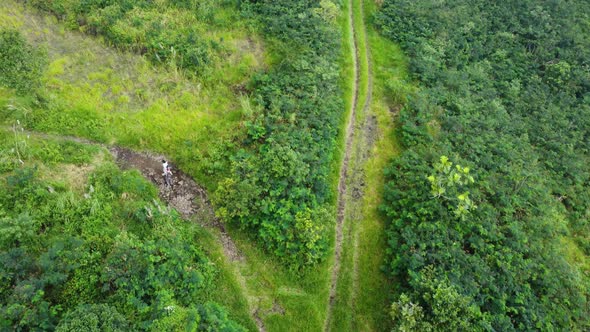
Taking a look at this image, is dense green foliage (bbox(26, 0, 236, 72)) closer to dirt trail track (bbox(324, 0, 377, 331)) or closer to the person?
Result: the person

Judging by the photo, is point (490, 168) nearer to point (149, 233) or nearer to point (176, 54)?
point (149, 233)

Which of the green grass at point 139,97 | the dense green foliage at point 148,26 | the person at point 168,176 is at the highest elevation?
the dense green foliage at point 148,26

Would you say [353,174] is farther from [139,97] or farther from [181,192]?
[139,97]

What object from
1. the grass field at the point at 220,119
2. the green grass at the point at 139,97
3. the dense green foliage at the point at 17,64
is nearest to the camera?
the grass field at the point at 220,119

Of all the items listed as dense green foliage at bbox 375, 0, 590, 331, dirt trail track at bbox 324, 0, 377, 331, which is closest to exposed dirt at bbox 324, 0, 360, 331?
dirt trail track at bbox 324, 0, 377, 331

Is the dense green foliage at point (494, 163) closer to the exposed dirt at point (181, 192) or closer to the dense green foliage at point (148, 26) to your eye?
the exposed dirt at point (181, 192)

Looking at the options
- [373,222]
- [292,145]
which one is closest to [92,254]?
[292,145]

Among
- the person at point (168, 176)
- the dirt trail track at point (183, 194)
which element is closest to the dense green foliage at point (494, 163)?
the dirt trail track at point (183, 194)

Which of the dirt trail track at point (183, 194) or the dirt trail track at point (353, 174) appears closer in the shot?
the dirt trail track at point (183, 194)
